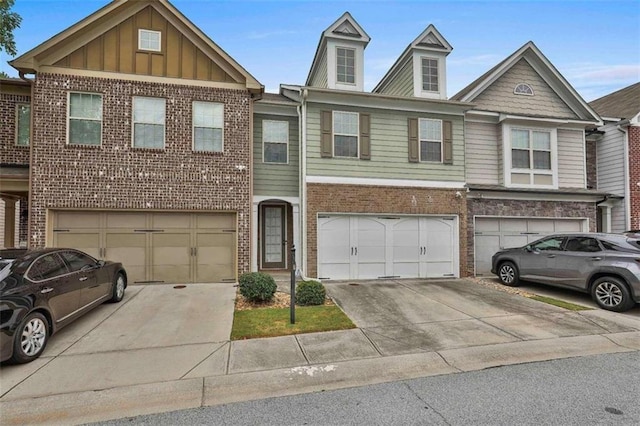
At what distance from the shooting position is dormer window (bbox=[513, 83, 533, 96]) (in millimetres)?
13945

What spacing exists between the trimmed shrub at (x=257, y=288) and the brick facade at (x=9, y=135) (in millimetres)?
7904

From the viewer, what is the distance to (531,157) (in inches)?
527

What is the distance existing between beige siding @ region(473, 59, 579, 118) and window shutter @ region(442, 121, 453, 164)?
181cm

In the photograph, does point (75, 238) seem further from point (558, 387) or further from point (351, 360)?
point (558, 387)

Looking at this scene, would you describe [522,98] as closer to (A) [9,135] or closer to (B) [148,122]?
(B) [148,122]

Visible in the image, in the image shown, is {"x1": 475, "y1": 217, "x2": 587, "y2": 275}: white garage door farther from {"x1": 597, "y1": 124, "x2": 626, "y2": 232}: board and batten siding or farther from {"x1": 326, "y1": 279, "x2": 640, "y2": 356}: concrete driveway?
{"x1": 597, "y1": 124, "x2": 626, "y2": 232}: board and batten siding

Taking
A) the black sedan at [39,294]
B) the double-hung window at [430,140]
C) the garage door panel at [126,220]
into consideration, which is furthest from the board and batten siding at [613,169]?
the black sedan at [39,294]

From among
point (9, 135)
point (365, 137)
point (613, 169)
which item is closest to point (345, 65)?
point (365, 137)

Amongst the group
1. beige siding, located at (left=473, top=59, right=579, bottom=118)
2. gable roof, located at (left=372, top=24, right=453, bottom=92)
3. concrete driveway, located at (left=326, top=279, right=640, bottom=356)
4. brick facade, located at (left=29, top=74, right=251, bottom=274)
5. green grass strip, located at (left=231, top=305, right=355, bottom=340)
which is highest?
gable roof, located at (left=372, top=24, right=453, bottom=92)

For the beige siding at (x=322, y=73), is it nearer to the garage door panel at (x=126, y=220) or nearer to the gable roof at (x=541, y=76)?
the gable roof at (x=541, y=76)

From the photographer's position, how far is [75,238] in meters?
9.99

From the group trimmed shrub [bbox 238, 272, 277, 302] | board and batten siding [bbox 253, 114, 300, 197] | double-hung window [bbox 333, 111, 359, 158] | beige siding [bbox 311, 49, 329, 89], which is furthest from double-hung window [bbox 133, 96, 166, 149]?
beige siding [bbox 311, 49, 329, 89]

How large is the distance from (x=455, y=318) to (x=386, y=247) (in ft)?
15.5

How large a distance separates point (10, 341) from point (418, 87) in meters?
13.2
